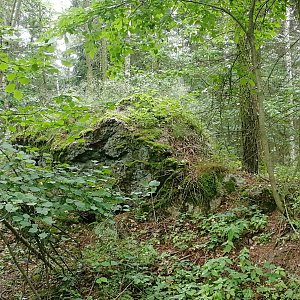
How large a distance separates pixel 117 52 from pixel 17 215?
2.20m

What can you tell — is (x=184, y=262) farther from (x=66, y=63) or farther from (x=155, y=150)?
(x=66, y=63)

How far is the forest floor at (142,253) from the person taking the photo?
3.91 m

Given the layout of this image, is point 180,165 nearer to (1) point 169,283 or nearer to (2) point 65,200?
(1) point 169,283

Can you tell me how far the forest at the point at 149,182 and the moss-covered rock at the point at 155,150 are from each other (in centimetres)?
2

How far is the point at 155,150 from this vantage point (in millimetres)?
5848

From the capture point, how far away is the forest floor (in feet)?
12.8

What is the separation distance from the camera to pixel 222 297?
3.39m

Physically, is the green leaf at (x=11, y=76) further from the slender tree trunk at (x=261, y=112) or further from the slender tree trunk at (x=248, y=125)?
the slender tree trunk at (x=248, y=125)

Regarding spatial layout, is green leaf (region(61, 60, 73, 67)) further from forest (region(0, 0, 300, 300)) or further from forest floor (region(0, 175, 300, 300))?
forest floor (region(0, 175, 300, 300))

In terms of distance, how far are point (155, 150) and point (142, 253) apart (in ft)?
6.22

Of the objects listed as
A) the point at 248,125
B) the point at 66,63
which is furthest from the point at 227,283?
the point at 248,125

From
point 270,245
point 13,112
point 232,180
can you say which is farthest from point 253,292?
point 13,112

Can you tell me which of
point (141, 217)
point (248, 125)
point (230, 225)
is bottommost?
point (141, 217)

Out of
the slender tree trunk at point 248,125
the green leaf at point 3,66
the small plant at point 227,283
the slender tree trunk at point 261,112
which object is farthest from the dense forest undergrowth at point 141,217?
the green leaf at point 3,66
